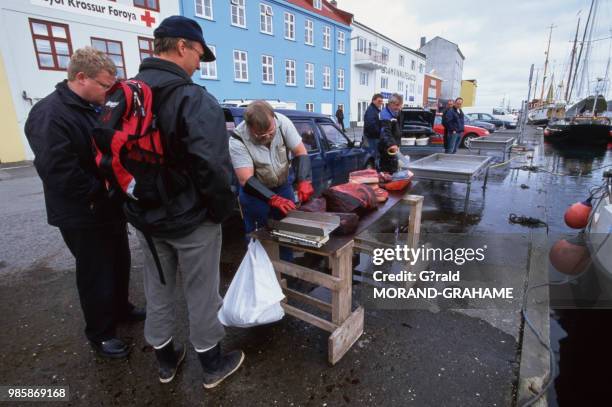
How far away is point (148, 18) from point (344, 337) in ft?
59.0

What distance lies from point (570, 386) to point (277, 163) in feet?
8.91

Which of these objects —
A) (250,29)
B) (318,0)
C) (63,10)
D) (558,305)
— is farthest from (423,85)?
(558,305)

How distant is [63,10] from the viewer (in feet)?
43.0

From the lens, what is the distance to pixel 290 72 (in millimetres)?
23781

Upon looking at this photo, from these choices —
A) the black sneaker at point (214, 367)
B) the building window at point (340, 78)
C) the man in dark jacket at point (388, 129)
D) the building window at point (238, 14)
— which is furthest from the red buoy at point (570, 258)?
the building window at point (340, 78)

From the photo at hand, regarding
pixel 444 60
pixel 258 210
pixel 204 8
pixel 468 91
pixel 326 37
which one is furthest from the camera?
pixel 468 91

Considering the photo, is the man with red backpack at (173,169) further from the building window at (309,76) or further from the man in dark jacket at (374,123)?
the building window at (309,76)

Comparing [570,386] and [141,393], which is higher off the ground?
[141,393]

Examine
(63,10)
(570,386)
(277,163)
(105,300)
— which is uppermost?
(63,10)

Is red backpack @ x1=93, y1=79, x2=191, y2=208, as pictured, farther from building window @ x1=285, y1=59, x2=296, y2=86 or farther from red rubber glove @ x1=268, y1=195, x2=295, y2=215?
building window @ x1=285, y1=59, x2=296, y2=86

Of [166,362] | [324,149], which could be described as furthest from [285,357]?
[324,149]

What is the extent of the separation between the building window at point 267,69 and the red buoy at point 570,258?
20.8 meters

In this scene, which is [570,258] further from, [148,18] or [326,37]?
[326,37]

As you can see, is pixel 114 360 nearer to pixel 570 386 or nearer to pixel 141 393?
pixel 141 393
